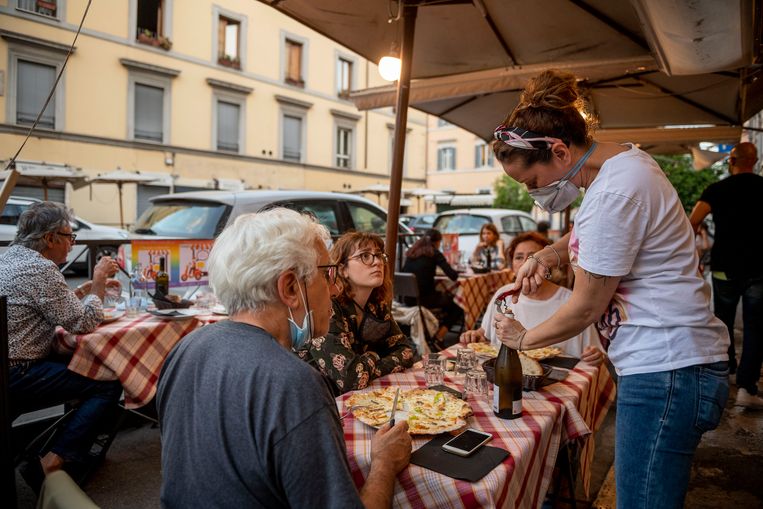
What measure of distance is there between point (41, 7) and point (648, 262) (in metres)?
20.9

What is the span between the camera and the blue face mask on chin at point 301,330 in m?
Answer: 1.45

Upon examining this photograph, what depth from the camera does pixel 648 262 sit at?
62.8 inches

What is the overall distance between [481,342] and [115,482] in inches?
90.6

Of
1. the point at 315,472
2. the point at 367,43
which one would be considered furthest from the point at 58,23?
the point at 315,472

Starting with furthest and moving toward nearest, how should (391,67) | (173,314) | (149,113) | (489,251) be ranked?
(149,113), (489,251), (391,67), (173,314)

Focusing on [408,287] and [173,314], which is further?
[408,287]

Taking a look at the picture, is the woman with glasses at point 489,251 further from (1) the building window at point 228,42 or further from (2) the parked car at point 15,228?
(1) the building window at point 228,42

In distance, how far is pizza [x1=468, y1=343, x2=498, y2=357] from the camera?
2.79 metres

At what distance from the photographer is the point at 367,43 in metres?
4.73

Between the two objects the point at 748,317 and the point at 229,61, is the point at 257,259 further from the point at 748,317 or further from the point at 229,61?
the point at 229,61

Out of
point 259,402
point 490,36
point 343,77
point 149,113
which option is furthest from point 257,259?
point 343,77

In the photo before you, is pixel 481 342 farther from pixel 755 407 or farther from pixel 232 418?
pixel 755 407

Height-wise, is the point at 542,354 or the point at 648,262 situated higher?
the point at 648,262

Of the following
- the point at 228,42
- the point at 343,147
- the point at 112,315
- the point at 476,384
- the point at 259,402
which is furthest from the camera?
the point at 343,147
